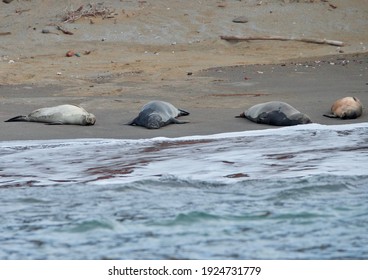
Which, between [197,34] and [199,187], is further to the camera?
[197,34]

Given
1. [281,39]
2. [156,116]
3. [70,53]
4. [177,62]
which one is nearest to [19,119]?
[156,116]

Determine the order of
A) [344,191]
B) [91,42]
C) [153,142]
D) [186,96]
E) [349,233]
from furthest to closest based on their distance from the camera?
[91,42] < [186,96] < [153,142] < [344,191] < [349,233]

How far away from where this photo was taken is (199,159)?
938cm

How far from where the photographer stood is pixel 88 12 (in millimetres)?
20297

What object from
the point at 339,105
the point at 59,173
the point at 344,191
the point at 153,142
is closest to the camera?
the point at 344,191

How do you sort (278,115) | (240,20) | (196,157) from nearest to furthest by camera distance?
(196,157)
(278,115)
(240,20)

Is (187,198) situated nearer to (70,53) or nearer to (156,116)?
(156,116)

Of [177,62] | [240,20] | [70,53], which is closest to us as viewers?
[177,62]

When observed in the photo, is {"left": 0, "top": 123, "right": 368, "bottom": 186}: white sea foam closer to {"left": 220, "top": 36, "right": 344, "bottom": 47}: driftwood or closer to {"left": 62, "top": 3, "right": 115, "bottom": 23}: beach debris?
{"left": 220, "top": 36, "right": 344, "bottom": 47}: driftwood

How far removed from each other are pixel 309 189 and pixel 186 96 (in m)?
5.94

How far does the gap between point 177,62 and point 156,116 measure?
18.6 ft

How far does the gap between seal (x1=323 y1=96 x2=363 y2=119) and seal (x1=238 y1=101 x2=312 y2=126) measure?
0.46 meters

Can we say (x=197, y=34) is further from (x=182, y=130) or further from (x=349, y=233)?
(x=349, y=233)

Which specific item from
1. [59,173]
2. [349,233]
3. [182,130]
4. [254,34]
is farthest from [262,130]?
[254,34]
